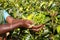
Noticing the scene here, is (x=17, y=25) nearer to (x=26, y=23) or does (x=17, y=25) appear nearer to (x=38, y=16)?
(x=26, y=23)

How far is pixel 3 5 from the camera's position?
262 cm

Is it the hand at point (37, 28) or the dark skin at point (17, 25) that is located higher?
the dark skin at point (17, 25)

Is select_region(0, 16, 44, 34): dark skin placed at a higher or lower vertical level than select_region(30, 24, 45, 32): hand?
higher

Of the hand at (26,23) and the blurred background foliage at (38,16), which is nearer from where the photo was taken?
the blurred background foliage at (38,16)

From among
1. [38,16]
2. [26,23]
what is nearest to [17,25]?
[26,23]

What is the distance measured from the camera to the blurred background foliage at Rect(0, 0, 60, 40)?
1.83m

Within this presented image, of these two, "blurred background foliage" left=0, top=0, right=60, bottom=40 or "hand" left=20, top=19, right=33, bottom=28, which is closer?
"blurred background foliage" left=0, top=0, right=60, bottom=40

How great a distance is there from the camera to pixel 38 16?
195 centimetres

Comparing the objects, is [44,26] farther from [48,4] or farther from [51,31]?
[48,4]

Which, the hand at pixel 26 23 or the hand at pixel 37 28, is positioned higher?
the hand at pixel 26 23

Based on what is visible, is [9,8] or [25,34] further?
[9,8]

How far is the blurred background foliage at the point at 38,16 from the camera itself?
1.83m

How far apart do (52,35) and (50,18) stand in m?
0.14

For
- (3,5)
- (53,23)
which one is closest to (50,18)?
(53,23)
